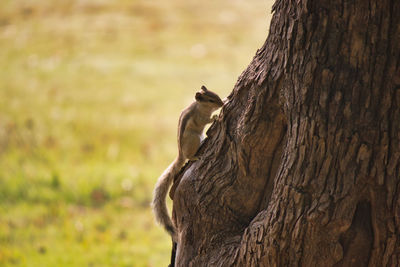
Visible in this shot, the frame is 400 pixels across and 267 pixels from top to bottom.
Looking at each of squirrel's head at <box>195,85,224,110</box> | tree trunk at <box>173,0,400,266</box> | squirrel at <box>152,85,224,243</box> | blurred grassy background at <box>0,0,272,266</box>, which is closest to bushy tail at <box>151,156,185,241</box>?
squirrel at <box>152,85,224,243</box>

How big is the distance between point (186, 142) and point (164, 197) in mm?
428

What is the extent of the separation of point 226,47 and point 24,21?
13.7ft

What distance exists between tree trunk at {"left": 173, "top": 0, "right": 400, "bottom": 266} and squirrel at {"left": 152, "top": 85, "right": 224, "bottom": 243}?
0.90 metres

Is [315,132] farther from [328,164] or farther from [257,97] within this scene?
[257,97]

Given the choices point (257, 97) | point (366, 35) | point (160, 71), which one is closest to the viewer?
point (366, 35)

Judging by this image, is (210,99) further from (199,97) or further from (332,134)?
(332,134)

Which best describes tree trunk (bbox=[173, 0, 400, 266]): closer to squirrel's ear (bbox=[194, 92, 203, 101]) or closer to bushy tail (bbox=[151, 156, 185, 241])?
bushy tail (bbox=[151, 156, 185, 241])

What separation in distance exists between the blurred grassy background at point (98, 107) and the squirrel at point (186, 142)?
7.18 ft

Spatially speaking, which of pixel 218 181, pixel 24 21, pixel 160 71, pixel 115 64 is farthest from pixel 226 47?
pixel 218 181

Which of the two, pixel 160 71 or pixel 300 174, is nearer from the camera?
pixel 300 174

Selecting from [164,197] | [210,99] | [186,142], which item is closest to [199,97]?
[210,99]

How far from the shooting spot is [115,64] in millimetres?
9797

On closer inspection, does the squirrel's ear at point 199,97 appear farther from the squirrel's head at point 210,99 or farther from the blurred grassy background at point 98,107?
the blurred grassy background at point 98,107

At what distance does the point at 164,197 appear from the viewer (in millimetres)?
3574
